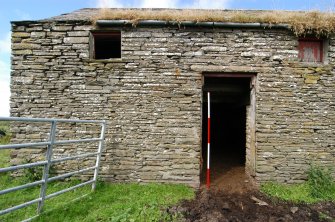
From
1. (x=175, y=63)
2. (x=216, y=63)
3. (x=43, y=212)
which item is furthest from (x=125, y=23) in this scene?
(x=43, y=212)

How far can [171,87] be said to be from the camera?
233 inches

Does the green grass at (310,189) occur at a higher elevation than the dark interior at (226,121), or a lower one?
lower

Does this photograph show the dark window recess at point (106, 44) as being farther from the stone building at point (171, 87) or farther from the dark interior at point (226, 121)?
the dark interior at point (226, 121)

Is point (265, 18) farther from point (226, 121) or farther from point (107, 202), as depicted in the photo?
point (226, 121)

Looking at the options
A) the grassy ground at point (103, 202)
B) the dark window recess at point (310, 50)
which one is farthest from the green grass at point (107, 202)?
the dark window recess at point (310, 50)

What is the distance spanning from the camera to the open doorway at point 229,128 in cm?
633

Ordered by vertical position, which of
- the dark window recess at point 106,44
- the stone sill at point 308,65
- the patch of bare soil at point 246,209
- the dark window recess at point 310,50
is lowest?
the patch of bare soil at point 246,209

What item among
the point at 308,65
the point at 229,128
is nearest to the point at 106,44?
the point at 308,65

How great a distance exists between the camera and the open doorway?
20.8 feet

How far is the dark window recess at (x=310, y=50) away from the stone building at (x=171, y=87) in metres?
0.19

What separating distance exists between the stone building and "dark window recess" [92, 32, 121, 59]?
0.21 m

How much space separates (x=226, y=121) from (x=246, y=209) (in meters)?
6.33

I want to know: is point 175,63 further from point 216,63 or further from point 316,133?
point 316,133

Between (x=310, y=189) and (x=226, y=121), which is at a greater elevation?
(x=226, y=121)
